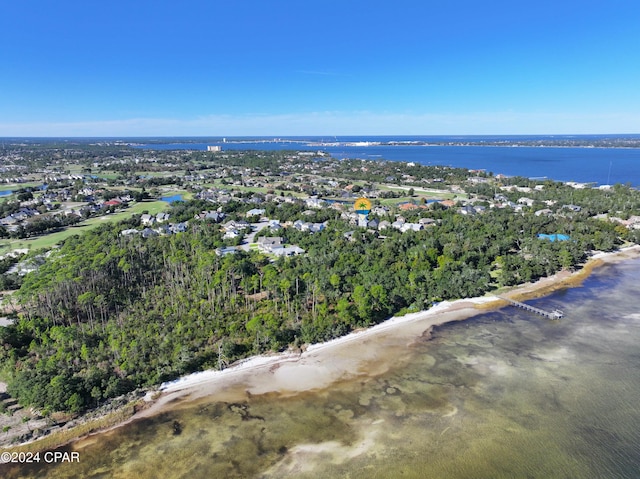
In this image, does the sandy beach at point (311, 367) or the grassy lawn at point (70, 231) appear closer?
the sandy beach at point (311, 367)

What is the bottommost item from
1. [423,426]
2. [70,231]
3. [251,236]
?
[423,426]

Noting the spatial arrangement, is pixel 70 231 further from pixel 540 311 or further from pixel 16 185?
pixel 16 185

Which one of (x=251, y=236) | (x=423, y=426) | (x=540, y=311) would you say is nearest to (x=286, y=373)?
(x=423, y=426)

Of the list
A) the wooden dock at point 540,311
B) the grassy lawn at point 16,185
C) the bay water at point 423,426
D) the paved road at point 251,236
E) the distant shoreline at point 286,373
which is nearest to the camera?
the bay water at point 423,426

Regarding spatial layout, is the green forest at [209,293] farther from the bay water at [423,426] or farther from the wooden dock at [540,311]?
the bay water at [423,426]

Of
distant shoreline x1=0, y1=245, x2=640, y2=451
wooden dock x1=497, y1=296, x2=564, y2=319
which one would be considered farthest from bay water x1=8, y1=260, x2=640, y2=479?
wooden dock x1=497, y1=296, x2=564, y2=319

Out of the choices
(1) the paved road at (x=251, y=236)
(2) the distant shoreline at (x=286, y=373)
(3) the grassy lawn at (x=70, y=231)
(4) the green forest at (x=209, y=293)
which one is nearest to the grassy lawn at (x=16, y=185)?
(3) the grassy lawn at (x=70, y=231)

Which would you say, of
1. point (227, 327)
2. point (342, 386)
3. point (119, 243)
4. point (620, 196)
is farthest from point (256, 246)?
point (620, 196)

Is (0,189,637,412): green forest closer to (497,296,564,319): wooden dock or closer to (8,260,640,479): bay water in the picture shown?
(497,296,564,319): wooden dock
